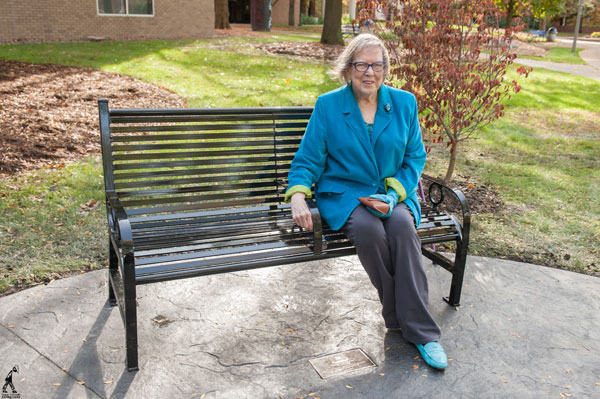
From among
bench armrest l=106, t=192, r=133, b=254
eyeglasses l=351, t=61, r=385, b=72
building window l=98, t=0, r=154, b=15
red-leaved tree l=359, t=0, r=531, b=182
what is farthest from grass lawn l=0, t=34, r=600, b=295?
building window l=98, t=0, r=154, b=15

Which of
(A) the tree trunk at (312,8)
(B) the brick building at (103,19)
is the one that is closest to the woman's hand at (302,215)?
(B) the brick building at (103,19)

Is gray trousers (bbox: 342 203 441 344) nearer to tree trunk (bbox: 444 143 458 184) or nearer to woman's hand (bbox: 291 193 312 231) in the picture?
woman's hand (bbox: 291 193 312 231)

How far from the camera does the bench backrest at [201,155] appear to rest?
133 inches

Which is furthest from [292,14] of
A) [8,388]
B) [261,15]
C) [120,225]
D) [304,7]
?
[8,388]

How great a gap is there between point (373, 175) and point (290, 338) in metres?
1.11

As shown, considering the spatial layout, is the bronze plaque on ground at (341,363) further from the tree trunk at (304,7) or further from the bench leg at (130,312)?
the tree trunk at (304,7)

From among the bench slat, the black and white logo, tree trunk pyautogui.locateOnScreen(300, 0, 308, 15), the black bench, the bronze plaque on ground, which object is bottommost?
the bronze plaque on ground

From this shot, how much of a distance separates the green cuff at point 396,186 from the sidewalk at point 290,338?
2.62 feet

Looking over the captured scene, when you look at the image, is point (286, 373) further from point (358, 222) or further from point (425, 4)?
point (425, 4)

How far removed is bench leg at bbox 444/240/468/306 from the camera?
3521 mm

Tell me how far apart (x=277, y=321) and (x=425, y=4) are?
337 cm

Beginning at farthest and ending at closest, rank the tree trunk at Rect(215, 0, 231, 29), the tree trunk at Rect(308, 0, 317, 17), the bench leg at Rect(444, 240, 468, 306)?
the tree trunk at Rect(308, 0, 317, 17) → the tree trunk at Rect(215, 0, 231, 29) → the bench leg at Rect(444, 240, 468, 306)

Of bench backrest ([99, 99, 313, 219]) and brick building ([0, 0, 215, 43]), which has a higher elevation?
brick building ([0, 0, 215, 43])

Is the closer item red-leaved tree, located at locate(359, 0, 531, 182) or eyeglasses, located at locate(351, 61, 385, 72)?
eyeglasses, located at locate(351, 61, 385, 72)
